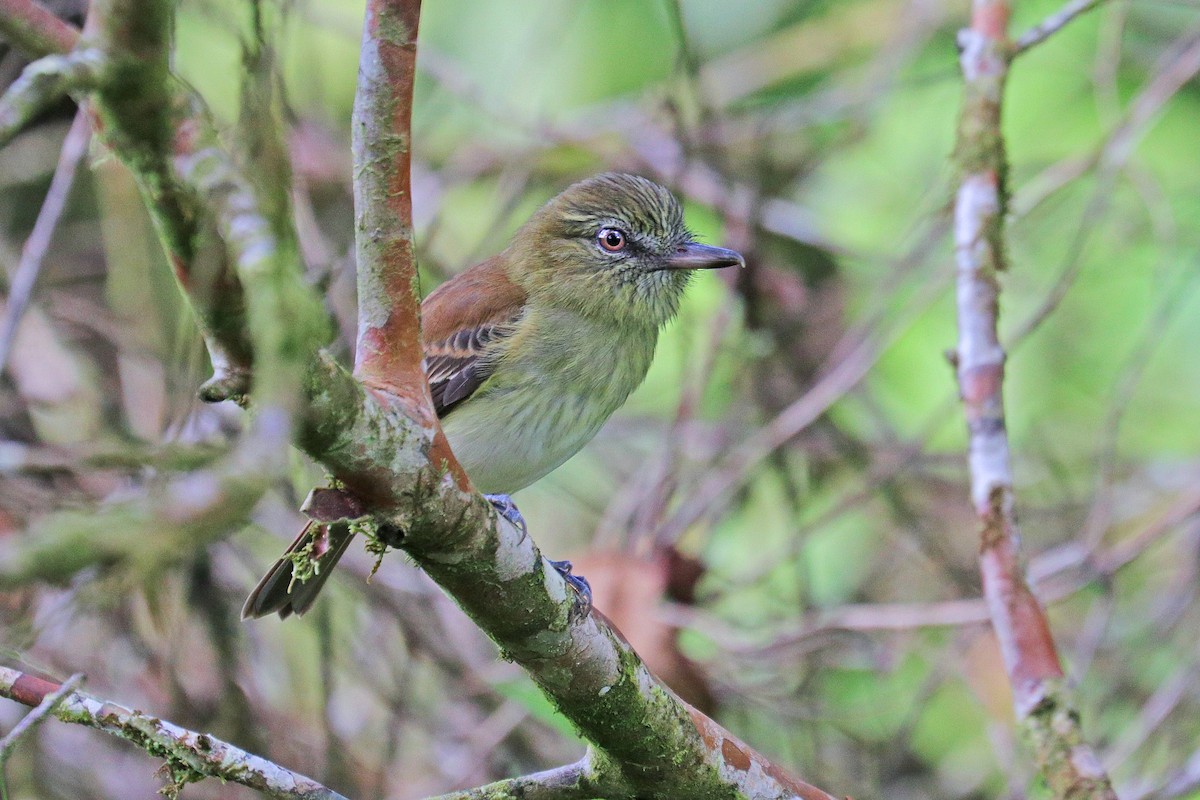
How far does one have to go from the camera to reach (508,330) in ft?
12.3

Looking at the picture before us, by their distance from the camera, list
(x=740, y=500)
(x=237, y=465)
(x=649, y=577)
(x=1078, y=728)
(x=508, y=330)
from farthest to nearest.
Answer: (x=740, y=500)
(x=649, y=577)
(x=508, y=330)
(x=1078, y=728)
(x=237, y=465)

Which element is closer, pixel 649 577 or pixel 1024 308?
pixel 649 577

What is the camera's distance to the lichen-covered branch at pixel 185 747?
224 centimetres

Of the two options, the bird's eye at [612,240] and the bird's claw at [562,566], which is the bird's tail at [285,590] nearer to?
the bird's claw at [562,566]

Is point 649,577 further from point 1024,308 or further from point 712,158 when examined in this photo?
point 1024,308

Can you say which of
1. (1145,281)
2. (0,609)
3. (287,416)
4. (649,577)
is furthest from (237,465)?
(1145,281)

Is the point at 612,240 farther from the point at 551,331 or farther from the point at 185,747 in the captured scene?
the point at 185,747

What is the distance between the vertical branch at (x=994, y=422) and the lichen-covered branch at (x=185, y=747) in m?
1.59

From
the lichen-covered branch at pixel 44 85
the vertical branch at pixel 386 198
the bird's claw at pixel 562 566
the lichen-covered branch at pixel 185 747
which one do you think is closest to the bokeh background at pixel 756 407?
the bird's claw at pixel 562 566

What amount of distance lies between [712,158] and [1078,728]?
3502 millimetres

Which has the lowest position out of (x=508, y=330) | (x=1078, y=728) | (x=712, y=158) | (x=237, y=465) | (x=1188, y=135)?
(x=237, y=465)

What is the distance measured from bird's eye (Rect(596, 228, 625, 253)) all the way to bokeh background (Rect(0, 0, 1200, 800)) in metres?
0.83

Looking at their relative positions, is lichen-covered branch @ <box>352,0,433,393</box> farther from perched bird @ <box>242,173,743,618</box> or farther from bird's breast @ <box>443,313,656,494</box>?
bird's breast @ <box>443,313,656,494</box>

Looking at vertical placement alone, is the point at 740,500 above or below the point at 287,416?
above
